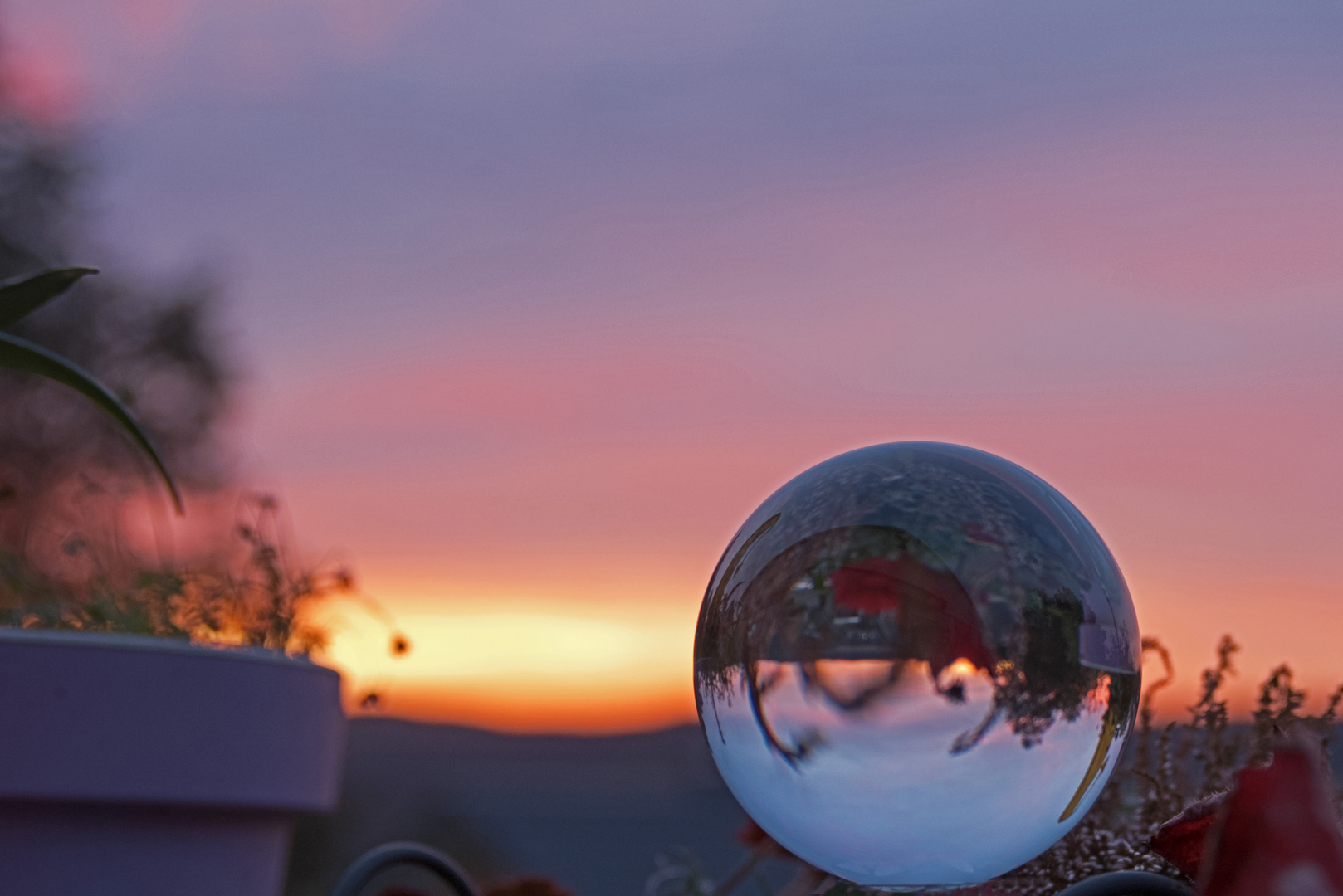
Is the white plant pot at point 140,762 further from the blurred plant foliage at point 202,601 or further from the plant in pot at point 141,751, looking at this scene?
the blurred plant foliage at point 202,601

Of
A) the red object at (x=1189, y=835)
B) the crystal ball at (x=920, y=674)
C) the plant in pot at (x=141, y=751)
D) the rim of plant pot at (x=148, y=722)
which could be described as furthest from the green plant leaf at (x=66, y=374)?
the red object at (x=1189, y=835)

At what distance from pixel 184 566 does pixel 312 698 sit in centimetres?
77

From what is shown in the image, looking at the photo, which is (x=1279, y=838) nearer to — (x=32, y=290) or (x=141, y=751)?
(x=141, y=751)

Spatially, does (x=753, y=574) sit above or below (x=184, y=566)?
below

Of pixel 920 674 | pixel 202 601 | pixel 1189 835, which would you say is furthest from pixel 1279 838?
pixel 202 601

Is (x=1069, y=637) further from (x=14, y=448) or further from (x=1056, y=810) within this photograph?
(x=14, y=448)

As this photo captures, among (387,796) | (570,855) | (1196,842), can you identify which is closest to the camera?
(1196,842)

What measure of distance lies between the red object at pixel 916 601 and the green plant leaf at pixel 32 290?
1.00 meters

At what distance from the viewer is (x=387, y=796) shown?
5.76m

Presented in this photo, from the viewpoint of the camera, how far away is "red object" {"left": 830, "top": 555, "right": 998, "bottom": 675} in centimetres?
95

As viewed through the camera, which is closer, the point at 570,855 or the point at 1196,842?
the point at 1196,842

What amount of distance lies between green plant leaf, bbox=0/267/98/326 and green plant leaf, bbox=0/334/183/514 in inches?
1.7

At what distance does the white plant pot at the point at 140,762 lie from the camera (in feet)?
4.60

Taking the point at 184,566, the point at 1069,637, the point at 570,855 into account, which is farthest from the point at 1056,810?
the point at 570,855
